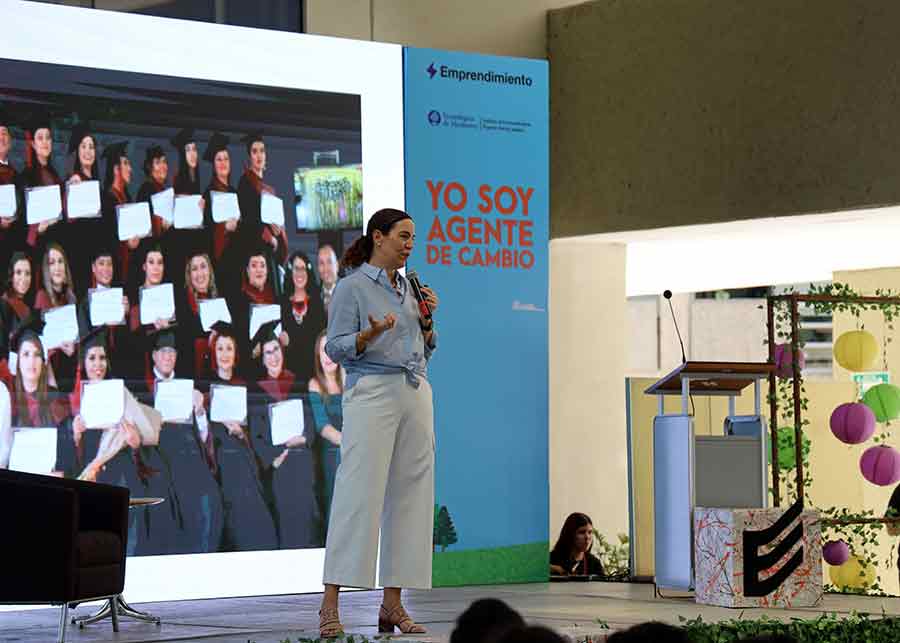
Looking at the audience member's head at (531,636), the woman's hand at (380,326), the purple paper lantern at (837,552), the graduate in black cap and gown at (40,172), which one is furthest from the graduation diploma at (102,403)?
the audience member's head at (531,636)

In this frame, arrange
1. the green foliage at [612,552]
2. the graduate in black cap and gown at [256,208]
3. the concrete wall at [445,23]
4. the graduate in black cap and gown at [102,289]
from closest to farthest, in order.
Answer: the graduate in black cap and gown at [102,289] → the graduate in black cap and gown at [256,208] → the concrete wall at [445,23] → the green foliage at [612,552]

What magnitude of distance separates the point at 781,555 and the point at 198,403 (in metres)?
2.79

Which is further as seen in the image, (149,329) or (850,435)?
(850,435)

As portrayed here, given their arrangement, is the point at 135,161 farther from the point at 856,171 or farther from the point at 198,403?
the point at 856,171

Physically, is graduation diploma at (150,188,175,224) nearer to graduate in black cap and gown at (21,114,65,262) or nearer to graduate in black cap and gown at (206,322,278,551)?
graduate in black cap and gown at (21,114,65,262)

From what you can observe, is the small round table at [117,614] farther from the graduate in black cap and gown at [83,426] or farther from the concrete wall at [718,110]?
the concrete wall at [718,110]

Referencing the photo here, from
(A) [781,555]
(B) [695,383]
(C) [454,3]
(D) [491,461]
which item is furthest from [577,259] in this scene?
(A) [781,555]

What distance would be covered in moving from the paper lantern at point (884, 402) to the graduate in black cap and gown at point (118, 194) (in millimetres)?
4634

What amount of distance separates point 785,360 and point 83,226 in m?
3.72

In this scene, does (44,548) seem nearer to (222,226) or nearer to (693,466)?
(222,226)

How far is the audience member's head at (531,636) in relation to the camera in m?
2.42

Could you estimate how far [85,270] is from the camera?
7250 mm

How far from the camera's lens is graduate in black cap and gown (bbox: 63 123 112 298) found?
23.7 feet

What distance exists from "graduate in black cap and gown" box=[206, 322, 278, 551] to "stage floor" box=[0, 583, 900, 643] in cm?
32
